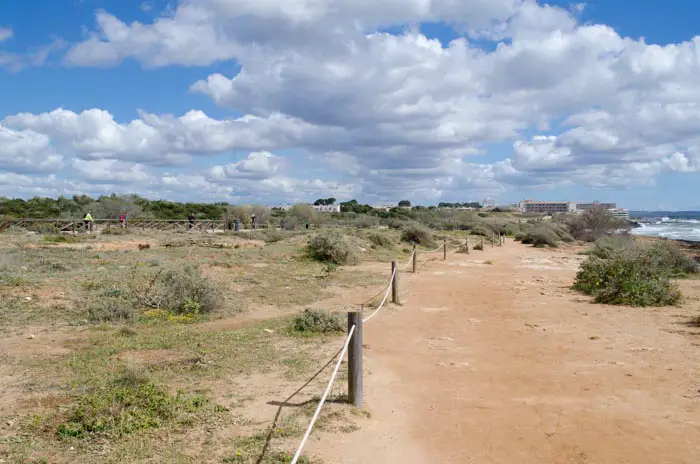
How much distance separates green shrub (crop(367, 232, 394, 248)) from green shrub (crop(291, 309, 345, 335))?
1922cm

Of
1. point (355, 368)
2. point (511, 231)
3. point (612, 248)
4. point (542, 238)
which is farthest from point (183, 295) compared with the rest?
point (511, 231)

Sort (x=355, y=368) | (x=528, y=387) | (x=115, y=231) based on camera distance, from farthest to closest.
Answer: (x=115, y=231)
(x=528, y=387)
(x=355, y=368)

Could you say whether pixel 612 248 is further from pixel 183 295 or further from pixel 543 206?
pixel 543 206

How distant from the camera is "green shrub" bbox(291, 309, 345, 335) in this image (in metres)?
9.77

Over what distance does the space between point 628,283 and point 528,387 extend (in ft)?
26.9

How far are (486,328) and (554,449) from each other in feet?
18.4

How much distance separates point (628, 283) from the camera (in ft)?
44.8

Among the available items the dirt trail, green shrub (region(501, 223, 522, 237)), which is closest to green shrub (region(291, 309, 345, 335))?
the dirt trail

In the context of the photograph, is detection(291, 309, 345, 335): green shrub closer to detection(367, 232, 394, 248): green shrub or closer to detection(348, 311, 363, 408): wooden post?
detection(348, 311, 363, 408): wooden post

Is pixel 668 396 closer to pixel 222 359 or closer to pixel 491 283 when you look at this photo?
pixel 222 359

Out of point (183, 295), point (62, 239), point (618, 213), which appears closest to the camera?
point (183, 295)

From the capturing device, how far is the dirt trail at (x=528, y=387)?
16.9ft

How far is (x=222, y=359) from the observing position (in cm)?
793

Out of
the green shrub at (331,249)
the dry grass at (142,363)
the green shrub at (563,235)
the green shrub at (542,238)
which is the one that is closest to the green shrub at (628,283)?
the dry grass at (142,363)
